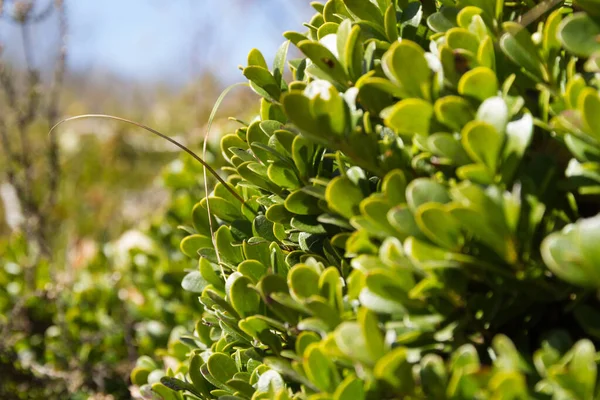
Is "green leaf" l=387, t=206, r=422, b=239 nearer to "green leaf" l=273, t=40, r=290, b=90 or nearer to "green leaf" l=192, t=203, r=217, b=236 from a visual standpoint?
"green leaf" l=273, t=40, r=290, b=90

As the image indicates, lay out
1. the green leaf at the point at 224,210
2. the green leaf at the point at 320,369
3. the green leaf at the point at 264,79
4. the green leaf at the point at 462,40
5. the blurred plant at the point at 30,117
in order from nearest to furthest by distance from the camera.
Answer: the green leaf at the point at 320,369
the green leaf at the point at 462,40
the green leaf at the point at 264,79
the green leaf at the point at 224,210
the blurred plant at the point at 30,117

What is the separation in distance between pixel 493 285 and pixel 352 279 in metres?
0.22

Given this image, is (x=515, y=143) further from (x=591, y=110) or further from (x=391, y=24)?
(x=391, y=24)

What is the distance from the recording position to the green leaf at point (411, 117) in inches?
33.6

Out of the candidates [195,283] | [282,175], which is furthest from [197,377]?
[282,175]

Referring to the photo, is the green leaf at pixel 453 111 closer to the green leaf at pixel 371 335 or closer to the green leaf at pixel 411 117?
the green leaf at pixel 411 117

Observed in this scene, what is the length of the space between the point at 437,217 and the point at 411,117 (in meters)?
0.18

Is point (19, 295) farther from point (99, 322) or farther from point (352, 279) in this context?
point (352, 279)

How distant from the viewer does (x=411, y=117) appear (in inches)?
34.2

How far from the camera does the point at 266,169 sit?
1.15 meters

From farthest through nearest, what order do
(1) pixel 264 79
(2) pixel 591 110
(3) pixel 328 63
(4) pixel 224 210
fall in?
(4) pixel 224 210
(1) pixel 264 79
(3) pixel 328 63
(2) pixel 591 110

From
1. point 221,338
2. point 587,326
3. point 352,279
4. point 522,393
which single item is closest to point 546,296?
point 587,326

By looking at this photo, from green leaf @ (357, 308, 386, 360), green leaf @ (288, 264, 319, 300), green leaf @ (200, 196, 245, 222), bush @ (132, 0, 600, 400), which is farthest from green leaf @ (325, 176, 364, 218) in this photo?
green leaf @ (200, 196, 245, 222)

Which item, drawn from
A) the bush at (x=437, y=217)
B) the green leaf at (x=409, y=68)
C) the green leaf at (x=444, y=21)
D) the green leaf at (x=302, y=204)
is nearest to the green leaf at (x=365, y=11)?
the bush at (x=437, y=217)
